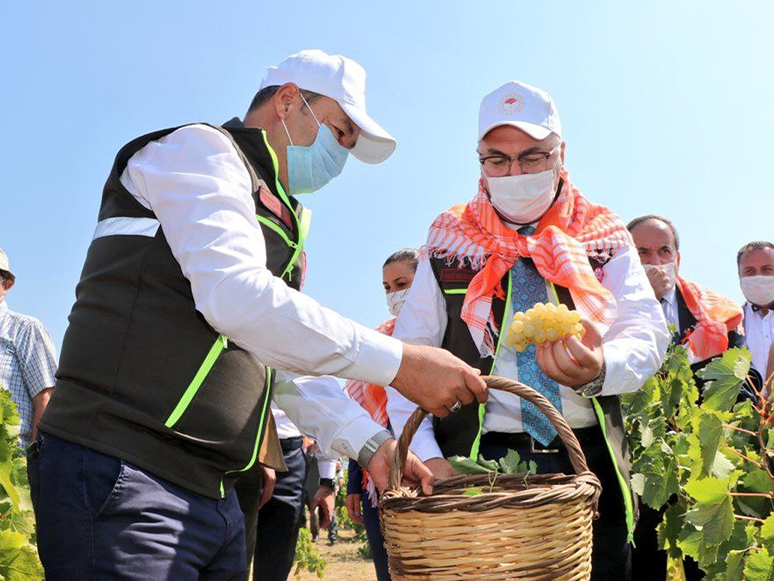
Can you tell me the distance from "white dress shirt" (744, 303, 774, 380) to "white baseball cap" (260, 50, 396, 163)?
385 centimetres

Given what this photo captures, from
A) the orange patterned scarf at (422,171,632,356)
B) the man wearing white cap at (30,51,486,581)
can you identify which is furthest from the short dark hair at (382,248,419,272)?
the man wearing white cap at (30,51,486,581)

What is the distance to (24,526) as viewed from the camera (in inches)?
134

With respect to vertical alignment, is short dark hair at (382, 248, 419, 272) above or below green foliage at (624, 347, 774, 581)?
above

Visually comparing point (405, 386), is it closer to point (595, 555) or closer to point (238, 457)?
point (238, 457)

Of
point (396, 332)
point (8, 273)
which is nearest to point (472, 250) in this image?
point (396, 332)

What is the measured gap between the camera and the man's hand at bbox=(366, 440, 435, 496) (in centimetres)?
236

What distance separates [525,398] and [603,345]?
530mm

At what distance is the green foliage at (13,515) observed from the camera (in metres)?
2.89

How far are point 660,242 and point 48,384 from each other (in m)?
3.45

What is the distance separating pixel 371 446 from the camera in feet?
7.93

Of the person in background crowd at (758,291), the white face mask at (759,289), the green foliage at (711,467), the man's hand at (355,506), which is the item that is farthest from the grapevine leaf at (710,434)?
the white face mask at (759,289)

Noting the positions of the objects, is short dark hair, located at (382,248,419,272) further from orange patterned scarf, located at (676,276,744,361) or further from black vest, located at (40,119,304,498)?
black vest, located at (40,119,304,498)

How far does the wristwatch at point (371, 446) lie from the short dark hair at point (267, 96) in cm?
96

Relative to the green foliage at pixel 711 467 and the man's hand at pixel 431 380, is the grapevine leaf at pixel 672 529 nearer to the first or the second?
the green foliage at pixel 711 467
